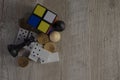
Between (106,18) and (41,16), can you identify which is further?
(106,18)

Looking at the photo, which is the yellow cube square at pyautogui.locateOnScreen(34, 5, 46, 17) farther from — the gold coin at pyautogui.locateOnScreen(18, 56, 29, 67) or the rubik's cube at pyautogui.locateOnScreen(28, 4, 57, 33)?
the gold coin at pyautogui.locateOnScreen(18, 56, 29, 67)

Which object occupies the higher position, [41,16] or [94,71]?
[41,16]

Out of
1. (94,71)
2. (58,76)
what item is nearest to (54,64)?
(58,76)

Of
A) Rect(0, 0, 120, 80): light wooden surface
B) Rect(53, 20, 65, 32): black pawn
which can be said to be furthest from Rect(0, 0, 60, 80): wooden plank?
Rect(53, 20, 65, 32): black pawn

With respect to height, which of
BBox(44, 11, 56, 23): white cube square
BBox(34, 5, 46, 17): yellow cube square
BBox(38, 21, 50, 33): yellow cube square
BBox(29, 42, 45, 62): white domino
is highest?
BBox(34, 5, 46, 17): yellow cube square

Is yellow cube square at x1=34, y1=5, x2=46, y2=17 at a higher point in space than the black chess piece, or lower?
higher

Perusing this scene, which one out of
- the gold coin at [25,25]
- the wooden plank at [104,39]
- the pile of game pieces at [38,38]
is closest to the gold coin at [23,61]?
the pile of game pieces at [38,38]

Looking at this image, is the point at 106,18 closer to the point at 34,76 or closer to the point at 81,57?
the point at 81,57
